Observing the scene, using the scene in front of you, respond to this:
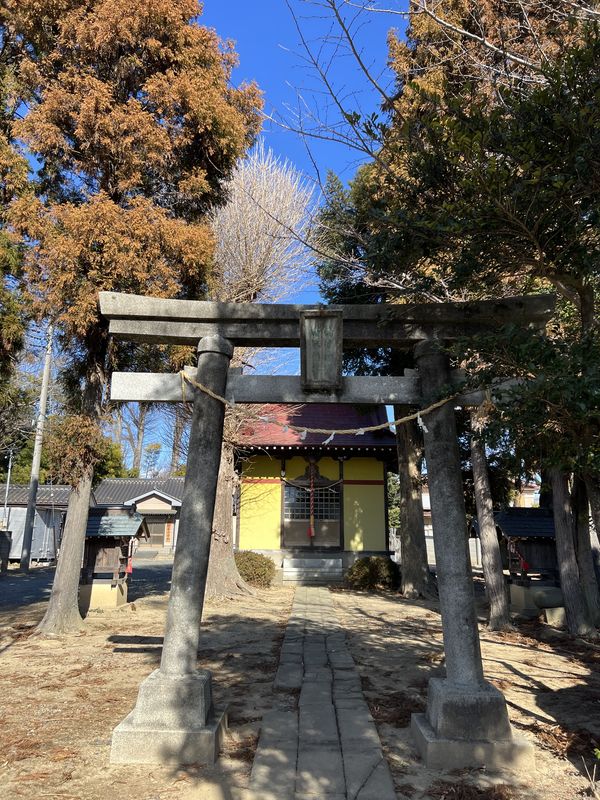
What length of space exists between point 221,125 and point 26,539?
1580cm

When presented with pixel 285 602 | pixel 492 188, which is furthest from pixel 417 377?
pixel 285 602

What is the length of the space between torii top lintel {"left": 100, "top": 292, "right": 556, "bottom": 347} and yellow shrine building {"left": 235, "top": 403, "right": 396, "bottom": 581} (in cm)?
1208

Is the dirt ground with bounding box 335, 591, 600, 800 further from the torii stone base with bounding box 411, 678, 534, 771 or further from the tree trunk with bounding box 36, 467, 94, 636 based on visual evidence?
the tree trunk with bounding box 36, 467, 94, 636

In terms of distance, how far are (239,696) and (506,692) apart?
280 cm

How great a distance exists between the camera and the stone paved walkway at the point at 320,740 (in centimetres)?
352

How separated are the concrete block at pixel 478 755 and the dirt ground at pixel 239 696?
99 millimetres

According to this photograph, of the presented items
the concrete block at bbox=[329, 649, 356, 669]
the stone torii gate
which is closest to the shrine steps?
the concrete block at bbox=[329, 649, 356, 669]

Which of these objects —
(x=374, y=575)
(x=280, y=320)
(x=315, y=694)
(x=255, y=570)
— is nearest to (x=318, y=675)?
(x=315, y=694)

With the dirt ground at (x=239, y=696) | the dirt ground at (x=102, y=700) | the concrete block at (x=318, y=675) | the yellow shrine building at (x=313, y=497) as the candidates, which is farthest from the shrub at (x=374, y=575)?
the concrete block at (x=318, y=675)

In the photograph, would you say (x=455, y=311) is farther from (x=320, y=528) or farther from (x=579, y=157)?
(x=320, y=528)

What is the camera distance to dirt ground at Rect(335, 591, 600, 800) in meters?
3.66

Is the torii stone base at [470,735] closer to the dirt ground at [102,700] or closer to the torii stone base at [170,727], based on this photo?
the dirt ground at [102,700]

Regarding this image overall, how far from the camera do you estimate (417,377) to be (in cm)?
501

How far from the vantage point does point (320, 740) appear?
4.30 metres
